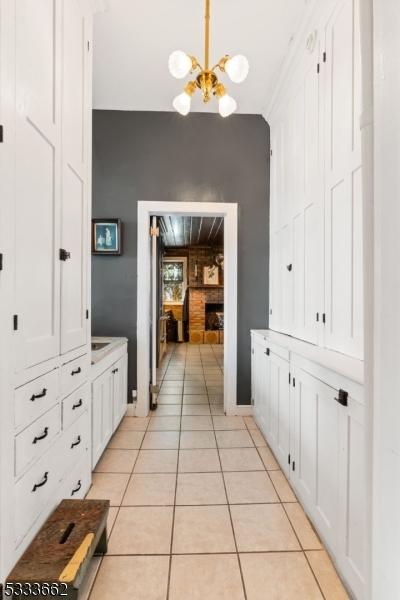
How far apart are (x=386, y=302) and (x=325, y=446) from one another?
1.32 metres

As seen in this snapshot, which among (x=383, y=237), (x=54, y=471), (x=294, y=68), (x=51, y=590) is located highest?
(x=294, y=68)

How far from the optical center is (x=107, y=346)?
9.64ft

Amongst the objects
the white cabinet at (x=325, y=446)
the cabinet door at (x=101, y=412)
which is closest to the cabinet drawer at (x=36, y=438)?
the cabinet door at (x=101, y=412)

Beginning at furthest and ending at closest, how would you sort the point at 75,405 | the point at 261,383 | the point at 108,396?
the point at 261,383, the point at 108,396, the point at 75,405

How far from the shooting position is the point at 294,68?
266cm

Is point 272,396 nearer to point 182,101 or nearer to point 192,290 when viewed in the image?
point 182,101

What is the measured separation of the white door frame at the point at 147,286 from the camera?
3541 millimetres

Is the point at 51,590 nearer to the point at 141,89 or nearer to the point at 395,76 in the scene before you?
the point at 395,76

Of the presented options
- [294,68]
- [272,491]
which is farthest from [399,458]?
[294,68]

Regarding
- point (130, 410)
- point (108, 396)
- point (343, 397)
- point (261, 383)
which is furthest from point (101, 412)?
point (343, 397)

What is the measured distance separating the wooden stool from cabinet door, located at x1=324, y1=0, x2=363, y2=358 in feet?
4.88

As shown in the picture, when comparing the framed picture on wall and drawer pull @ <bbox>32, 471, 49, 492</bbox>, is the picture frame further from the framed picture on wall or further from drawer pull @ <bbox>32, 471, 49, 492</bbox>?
drawer pull @ <bbox>32, 471, 49, 492</bbox>

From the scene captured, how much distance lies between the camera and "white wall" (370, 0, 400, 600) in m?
0.51

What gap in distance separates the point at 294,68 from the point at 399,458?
9.97 ft
